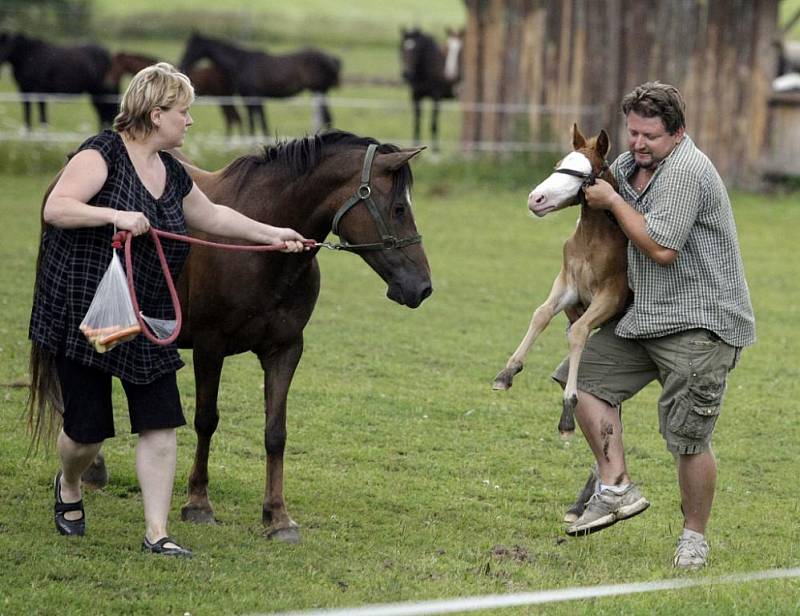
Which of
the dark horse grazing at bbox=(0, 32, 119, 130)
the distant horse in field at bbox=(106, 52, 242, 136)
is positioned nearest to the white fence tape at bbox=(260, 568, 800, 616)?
the dark horse grazing at bbox=(0, 32, 119, 130)

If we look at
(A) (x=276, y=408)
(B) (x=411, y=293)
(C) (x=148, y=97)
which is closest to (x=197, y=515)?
(A) (x=276, y=408)

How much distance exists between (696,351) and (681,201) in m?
0.64

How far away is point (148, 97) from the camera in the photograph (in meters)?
5.12

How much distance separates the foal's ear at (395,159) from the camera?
18.8 ft

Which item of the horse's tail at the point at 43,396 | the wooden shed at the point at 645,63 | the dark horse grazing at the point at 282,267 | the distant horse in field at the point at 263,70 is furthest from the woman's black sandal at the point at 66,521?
the distant horse in field at the point at 263,70

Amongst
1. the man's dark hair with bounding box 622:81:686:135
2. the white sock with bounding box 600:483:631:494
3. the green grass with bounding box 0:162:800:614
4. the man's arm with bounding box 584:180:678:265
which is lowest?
the green grass with bounding box 0:162:800:614

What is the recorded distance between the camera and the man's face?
535cm

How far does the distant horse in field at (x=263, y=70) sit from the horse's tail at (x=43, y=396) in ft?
53.1

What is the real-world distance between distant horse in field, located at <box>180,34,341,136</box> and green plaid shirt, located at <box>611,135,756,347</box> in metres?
17.0

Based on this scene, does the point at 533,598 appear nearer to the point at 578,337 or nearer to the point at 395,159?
the point at 578,337

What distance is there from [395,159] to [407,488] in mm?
1932

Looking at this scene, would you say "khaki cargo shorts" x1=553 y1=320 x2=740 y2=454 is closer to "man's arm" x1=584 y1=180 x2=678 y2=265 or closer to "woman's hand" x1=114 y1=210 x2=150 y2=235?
"man's arm" x1=584 y1=180 x2=678 y2=265

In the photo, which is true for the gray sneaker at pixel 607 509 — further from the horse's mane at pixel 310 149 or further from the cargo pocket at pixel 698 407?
the horse's mane at pixel 310 149

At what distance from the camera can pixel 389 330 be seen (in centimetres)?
1088
